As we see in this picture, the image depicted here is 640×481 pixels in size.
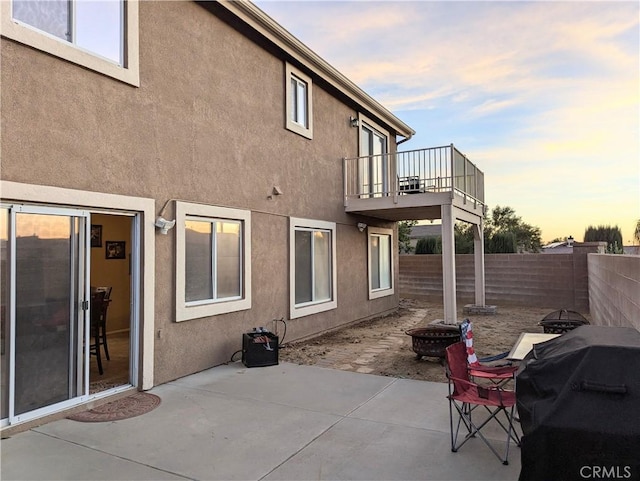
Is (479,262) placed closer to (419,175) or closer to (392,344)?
(419,175)

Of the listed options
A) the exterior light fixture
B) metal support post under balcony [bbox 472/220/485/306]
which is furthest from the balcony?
the exterior light fixture

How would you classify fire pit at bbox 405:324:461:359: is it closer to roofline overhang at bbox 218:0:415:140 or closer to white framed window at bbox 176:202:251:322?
white framed window at bbox 176:202:251:322

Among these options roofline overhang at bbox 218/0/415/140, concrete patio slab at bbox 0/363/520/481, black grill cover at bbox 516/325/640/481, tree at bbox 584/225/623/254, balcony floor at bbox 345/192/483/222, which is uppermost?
roofline overhang at bbox 218/0/415/140

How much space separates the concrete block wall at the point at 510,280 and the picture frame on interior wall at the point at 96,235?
11308 mm

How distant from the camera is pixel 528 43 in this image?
31.6 feet

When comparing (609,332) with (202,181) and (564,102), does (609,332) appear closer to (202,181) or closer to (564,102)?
(202,181)

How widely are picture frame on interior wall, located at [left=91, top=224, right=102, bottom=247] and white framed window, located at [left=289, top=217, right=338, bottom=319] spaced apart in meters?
4.08

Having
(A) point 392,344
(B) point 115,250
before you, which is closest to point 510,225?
(A) point 392,344

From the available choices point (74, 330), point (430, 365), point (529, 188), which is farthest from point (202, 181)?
point (529, 188)

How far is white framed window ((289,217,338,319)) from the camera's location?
8727mm

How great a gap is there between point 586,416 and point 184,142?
5.69 m

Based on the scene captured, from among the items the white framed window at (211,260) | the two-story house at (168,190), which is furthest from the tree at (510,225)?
the white framed window at (211,260)

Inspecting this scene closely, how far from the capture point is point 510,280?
14.8 metres

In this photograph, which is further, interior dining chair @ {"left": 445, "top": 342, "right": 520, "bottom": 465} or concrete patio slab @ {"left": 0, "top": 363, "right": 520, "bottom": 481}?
interior dining chair @ {"left": 445, "top": 342, "right": 520, "bottom": 465}
